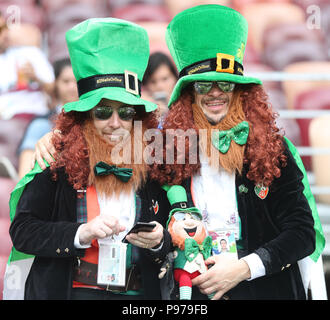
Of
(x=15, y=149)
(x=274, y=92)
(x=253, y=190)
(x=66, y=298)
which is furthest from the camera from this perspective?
(x=274, y=92)

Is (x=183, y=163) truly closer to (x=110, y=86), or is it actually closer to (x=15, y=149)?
(x=110, y=86)

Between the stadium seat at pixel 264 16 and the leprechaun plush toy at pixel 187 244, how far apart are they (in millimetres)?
3209

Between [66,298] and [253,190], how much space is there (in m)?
0.93

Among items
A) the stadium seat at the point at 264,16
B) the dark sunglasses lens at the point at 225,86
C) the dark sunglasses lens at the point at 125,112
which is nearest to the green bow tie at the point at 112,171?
the dark sunglasses lens at the point at 125,112

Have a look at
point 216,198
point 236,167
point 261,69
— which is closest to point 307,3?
point 261,69

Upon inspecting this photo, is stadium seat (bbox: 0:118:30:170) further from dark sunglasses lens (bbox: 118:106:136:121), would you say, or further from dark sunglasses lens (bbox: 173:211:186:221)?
dark sunglasses lens (bbox: 173:211:186:221)

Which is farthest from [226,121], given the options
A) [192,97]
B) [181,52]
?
[181,52]

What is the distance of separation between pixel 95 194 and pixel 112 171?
125 millimetres

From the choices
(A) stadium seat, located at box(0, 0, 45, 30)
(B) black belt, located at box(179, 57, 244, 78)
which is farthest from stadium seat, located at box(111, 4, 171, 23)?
(B) black belt, located at box(179, 57, 244, 78)

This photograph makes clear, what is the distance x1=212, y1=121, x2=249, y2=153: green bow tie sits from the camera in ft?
8.41

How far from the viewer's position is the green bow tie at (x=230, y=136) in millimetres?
2562

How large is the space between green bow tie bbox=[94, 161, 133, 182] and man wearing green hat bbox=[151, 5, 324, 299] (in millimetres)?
131

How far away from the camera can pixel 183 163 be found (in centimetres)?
259

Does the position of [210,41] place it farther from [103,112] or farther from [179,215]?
[179,215]
